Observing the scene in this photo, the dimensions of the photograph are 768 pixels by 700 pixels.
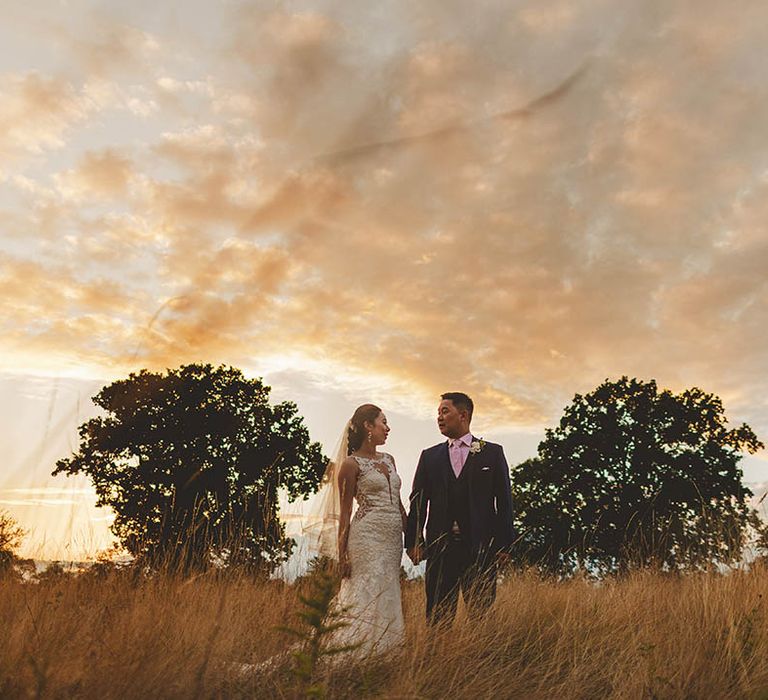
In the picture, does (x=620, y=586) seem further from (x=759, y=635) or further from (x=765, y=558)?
(x=759, y=635)

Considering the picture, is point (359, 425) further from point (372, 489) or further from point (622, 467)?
point (622, 467)

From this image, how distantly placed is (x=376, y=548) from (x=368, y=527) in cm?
20

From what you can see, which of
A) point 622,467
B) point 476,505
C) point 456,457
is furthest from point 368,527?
point 622,467

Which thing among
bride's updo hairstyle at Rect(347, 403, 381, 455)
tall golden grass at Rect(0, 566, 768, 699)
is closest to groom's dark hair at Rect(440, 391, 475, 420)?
bride's updo hairstyle at Rect(347, 403, 381, 455)

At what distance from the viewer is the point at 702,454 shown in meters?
27.1

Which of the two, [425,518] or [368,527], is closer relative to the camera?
[368,527]

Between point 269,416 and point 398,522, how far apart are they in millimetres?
20235

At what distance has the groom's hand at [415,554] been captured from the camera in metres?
6.89

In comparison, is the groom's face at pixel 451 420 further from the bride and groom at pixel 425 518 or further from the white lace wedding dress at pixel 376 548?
the white lace wedding dress at pixel 376 548

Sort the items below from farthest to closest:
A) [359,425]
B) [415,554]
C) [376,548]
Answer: [415,554]
[359,425]
[376,548]

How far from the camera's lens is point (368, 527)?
21.5ft

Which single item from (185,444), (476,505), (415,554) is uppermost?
(185,444)

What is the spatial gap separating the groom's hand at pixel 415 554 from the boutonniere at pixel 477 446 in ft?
3.53

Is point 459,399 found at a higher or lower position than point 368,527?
higher
